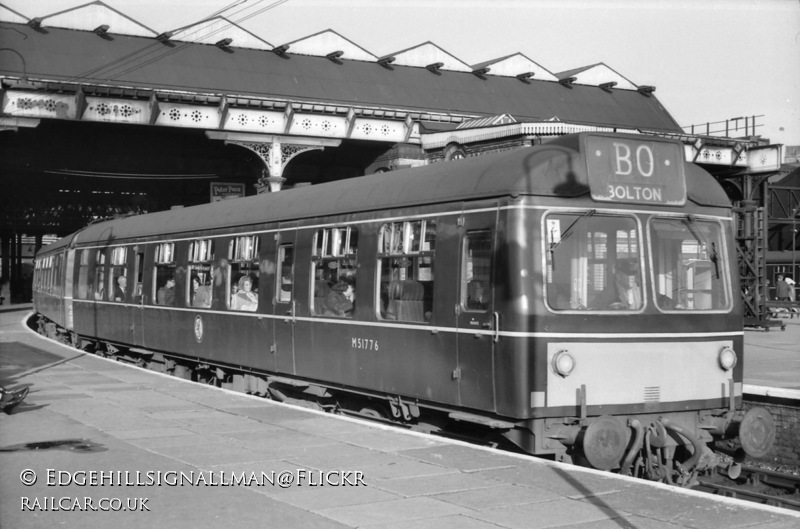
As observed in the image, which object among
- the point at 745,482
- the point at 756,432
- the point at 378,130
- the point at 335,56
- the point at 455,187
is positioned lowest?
the point at 745,482

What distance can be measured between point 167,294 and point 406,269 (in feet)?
26.2

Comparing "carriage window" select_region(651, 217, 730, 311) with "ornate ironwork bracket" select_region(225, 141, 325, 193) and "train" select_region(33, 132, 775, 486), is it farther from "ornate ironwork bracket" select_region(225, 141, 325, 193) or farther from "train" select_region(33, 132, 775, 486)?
"ornate ironwork bracket" select_region(225, 141, 325, 193)

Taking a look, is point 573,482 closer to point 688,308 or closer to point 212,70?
point 688,308

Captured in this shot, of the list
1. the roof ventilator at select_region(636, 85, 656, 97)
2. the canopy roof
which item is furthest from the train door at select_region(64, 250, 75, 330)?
the roof ventilator at select_region(636, 85, 656, 97)

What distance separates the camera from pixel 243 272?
14328 millimetres

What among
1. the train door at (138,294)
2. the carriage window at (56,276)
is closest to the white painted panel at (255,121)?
the carriage window at (56,276)

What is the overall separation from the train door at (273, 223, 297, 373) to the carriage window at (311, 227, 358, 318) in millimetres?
607

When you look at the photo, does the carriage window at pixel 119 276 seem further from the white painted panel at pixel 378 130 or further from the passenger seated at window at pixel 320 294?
the white painted panel at pixel 378 130

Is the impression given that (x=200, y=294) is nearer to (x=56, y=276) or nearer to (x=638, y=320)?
(x=638, y=320)

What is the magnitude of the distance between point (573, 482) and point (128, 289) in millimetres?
13501

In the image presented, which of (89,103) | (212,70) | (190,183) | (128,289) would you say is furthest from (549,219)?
(190,183)

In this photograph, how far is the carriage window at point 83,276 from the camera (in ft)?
73.6

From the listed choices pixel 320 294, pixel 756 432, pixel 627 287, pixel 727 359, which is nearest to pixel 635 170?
pixel 627 287

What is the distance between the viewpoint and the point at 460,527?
620 cm
